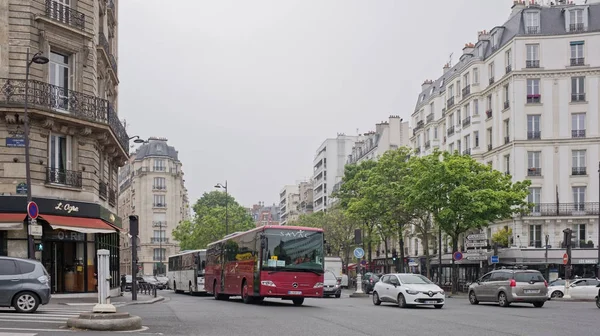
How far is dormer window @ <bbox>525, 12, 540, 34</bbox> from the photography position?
5775 cm

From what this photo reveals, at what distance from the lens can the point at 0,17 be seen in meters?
28.5

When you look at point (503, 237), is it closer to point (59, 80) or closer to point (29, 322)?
point (59, 80)

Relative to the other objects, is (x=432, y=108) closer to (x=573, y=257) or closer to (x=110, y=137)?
(x=573, y=257)

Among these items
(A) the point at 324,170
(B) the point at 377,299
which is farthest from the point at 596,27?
(A) the point at 324,170

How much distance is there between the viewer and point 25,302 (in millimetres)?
20516

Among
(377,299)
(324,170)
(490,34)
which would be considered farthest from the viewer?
(324,170)

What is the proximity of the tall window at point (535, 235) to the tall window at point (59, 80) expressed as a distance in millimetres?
37950

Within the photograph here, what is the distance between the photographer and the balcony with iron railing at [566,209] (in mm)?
55812

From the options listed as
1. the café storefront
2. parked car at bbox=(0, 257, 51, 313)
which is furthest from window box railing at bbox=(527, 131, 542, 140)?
parked car at bbox=(0, 257, 51, 313)

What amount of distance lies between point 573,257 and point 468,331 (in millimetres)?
40506

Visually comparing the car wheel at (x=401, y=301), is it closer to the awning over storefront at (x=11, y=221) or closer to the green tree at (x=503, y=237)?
the awning over storefront at (x=11, y=221)

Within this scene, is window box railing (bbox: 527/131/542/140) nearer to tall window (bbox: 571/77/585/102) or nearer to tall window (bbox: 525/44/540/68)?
tall window (bbox: 571/77/585/102)

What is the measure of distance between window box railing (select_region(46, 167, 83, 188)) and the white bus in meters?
13.1

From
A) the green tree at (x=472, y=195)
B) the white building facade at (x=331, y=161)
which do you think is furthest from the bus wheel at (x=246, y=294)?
the white building facade at (x=331, y=161)
